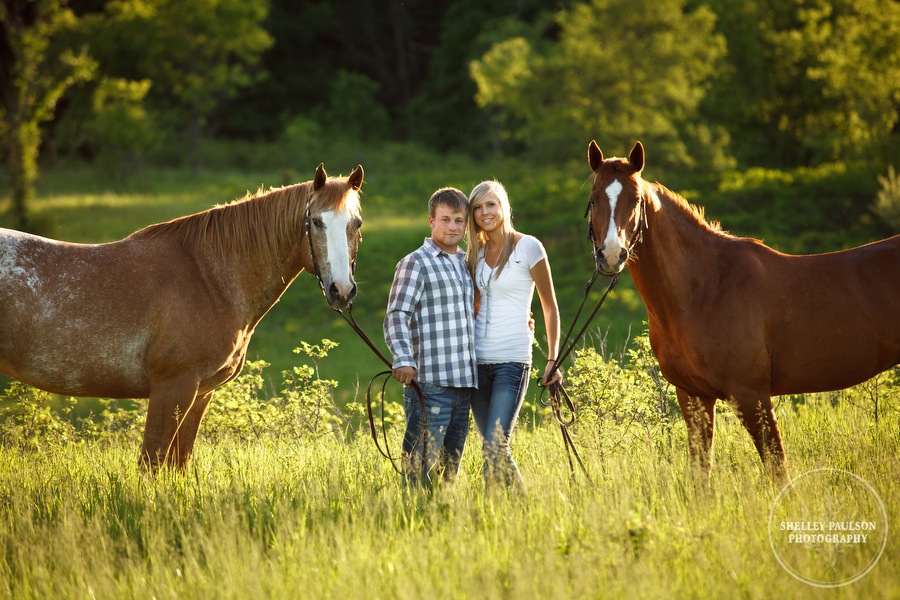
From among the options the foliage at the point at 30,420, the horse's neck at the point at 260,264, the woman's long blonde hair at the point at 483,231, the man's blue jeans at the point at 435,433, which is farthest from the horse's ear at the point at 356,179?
the foliage at the point at 30,420

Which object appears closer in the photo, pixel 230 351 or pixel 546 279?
pixel 546 279

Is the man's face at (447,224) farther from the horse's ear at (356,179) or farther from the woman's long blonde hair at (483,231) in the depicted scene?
the horse's ear at (356,179)

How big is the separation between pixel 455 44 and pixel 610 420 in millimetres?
39566

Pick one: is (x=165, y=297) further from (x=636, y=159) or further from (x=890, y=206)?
(x=890, y=206)

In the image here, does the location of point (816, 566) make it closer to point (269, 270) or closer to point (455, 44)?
point (269, 270)

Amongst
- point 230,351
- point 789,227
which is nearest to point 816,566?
point 230,351

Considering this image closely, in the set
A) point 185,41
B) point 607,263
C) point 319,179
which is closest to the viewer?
point 607,263

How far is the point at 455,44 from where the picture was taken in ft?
141

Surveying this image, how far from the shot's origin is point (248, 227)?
5316mm

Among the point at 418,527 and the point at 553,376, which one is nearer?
the point at 418,527

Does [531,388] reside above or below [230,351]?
below

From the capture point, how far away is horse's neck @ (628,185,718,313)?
16.3 feet

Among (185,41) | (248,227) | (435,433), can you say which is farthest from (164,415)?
(185,41)

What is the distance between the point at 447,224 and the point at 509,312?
0.61 metres
